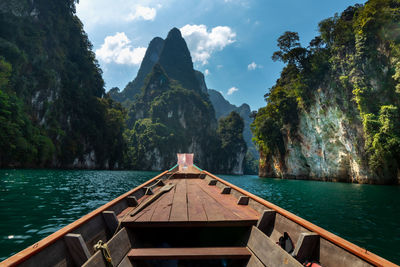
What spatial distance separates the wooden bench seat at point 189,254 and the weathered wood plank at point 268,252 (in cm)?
12

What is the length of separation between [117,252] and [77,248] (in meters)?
0.37

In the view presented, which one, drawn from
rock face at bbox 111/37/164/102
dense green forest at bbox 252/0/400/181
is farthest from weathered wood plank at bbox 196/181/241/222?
rock face at bbox 111/37/164/102

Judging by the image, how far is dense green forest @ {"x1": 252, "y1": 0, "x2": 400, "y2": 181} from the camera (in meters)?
17.9

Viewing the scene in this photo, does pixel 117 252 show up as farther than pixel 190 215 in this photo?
No

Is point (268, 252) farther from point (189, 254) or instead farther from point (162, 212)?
point (162, 212)

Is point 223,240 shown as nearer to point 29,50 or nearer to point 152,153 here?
point 29,50

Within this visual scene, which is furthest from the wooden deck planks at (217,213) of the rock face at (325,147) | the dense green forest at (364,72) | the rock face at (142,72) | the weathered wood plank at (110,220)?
the rock face at (142,72)

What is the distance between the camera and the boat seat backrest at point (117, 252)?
171 cm

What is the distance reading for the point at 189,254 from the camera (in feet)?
6.91

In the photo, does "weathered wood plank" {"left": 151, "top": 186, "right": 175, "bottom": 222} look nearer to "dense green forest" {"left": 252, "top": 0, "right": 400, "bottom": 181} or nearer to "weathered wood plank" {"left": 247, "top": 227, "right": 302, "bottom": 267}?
"weathered wood plank" {"left": 247, "top": 227, "right": 302, "bottom": 267}

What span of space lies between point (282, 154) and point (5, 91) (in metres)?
40.2

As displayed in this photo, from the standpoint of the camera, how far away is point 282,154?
34406mm

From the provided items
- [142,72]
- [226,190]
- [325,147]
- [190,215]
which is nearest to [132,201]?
[190,215]

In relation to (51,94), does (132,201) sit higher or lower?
lower
